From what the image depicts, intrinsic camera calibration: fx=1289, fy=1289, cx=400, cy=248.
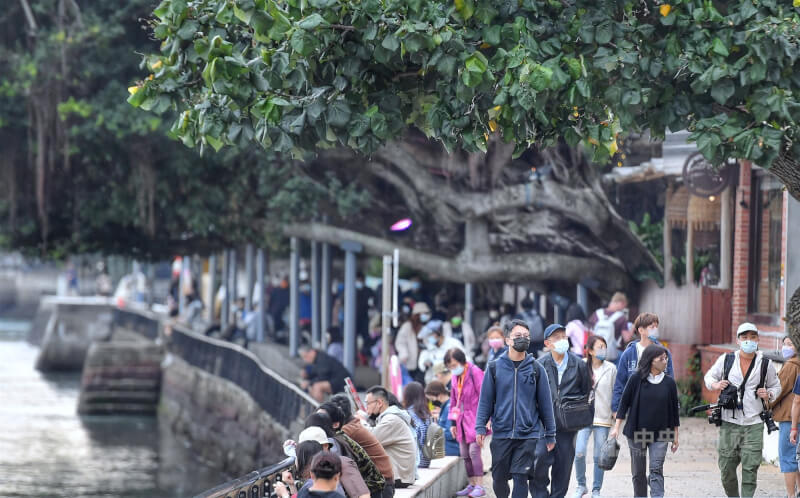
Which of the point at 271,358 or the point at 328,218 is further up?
the point at 328,218

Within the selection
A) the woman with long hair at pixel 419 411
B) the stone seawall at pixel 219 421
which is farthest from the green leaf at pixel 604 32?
the stone seawall at pixel 219 421

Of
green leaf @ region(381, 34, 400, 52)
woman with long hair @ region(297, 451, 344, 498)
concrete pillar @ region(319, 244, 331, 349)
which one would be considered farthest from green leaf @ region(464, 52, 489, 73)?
concrete pillar @ region(319, 244, 331, 349)

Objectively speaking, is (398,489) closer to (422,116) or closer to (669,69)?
(422,116)

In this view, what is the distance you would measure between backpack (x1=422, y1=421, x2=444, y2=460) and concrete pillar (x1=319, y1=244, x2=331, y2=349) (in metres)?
11.9

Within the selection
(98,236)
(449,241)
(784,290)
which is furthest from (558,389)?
(98,236)

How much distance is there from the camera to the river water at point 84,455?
80.4 feet

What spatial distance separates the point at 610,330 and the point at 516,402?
20.8ft

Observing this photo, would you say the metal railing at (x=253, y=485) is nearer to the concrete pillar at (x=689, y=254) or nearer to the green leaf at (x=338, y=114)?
the green leaf at (x=338, y=114)

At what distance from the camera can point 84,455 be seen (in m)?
28.9

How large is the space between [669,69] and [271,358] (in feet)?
62.1

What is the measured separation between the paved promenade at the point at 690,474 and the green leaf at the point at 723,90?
4261mm

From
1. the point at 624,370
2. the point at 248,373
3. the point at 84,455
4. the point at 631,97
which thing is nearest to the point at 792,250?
the point at 624,370

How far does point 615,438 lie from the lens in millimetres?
10820

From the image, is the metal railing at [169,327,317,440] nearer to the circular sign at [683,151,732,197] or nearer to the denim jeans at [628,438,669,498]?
the denim jeans at [628,438,669,498]
